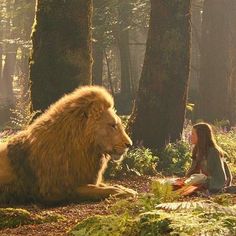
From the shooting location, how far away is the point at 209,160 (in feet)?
29.8

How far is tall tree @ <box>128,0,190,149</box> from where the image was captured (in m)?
13.9

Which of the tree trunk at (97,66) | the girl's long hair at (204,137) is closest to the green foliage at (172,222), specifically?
the girl's long hair at (204,137)

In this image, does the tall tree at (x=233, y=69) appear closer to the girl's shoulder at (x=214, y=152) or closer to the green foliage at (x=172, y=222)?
the girl's shoulder at (x=214, y=152)

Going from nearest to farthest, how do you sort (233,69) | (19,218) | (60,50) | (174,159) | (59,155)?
1. (19,218)
2. (59,155)
3. (60,50)
4. (174,159)
5. (233,69)

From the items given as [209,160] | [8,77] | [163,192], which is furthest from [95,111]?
[8,77]

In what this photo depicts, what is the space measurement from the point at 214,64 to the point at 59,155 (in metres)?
17.3

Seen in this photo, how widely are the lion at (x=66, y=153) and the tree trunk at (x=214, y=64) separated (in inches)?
608

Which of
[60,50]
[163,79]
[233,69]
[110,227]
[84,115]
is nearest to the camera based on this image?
[110,227]

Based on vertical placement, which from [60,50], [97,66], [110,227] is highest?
[60,50]

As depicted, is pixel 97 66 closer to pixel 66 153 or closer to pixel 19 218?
pixel 66 153

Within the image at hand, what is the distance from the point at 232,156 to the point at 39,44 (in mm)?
6030

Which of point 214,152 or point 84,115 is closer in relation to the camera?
point 84,115

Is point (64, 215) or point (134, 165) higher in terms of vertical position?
point (64, 215)

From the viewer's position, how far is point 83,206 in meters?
7.84
